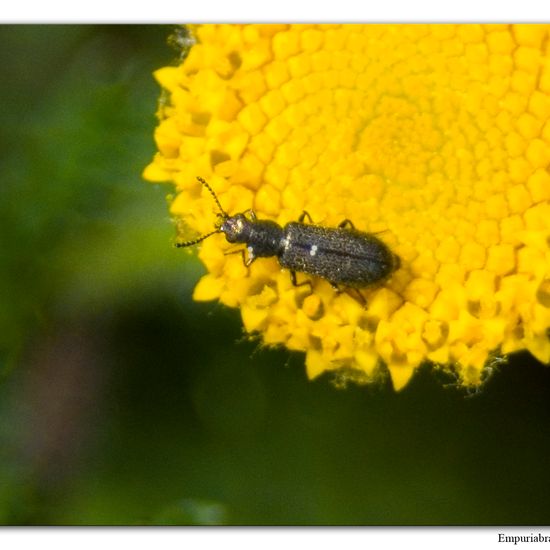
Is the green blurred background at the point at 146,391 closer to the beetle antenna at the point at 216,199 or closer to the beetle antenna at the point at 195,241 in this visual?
the beetle antenna at the point at 195,241

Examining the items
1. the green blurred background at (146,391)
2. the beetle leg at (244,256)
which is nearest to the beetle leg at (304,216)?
the beetle leg at (244,256)

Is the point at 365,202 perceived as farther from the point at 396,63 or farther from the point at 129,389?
the point at 129,389

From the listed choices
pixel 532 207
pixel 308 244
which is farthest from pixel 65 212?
pixel 532 207

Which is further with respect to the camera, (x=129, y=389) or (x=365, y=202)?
(x=129, y=389)

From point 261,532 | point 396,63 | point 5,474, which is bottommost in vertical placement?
point 261,532

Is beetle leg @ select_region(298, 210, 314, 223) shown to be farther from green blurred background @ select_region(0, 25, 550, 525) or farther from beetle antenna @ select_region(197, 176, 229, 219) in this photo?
green blurred background @ select_region(0, 25, 550, 525)

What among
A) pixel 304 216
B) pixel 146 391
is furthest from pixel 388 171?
pixel 146 391
